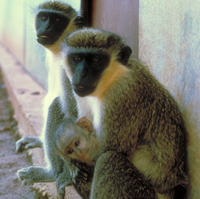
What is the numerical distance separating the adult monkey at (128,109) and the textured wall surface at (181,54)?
123 millimetres

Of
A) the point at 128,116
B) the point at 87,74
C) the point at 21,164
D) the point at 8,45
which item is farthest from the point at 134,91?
the point at 8,45

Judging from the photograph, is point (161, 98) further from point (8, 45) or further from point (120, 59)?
point (8, 45)

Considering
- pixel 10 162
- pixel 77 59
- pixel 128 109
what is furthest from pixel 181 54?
pixel 10 162

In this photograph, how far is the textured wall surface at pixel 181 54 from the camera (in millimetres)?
2818

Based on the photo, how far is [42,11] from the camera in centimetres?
401

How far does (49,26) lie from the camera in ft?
12.8

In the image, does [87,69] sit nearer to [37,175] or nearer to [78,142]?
[78,142]

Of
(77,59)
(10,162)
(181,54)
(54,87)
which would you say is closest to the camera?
(77,59)

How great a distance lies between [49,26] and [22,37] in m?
6.41

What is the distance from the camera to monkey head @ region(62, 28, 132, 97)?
8.86ft

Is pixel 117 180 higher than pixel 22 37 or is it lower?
lower

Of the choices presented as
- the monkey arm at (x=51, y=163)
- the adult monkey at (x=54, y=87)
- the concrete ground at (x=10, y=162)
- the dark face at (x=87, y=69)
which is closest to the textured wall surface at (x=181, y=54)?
the dark face at (x=87, y=69)

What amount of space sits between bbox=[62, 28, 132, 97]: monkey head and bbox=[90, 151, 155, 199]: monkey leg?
2.06 feet

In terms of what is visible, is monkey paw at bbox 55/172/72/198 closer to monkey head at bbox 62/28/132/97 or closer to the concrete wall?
monkey head at bbox 62/28/132/97
